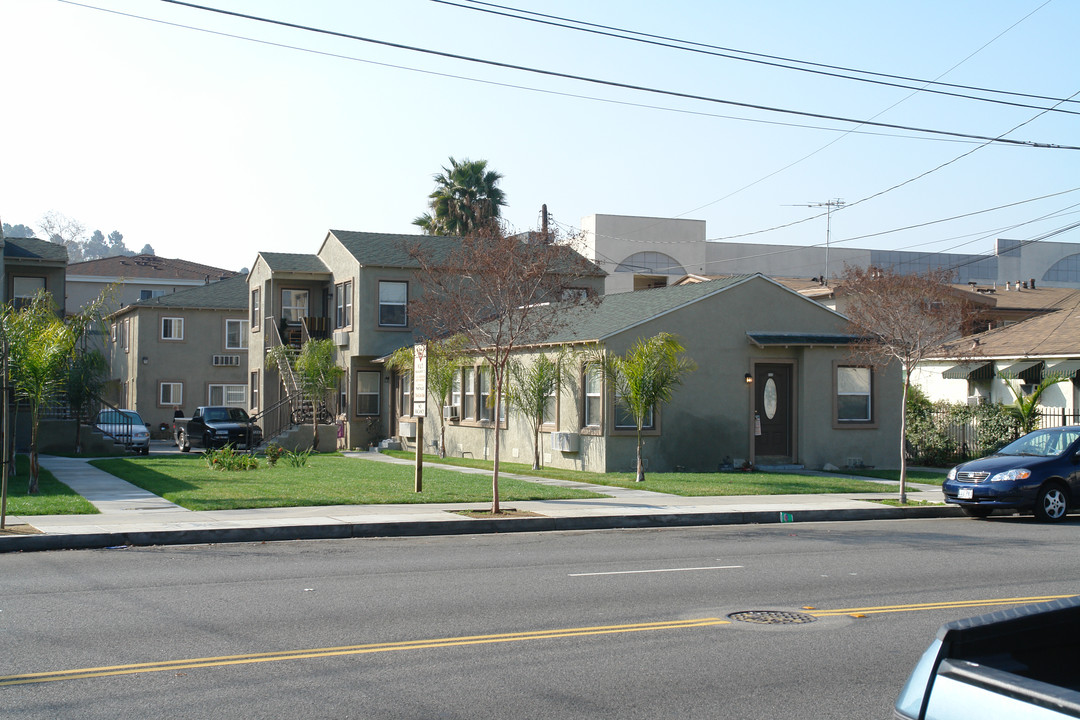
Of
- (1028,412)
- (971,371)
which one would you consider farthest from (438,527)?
(971,371)

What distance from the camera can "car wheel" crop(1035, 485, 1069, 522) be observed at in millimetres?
16875

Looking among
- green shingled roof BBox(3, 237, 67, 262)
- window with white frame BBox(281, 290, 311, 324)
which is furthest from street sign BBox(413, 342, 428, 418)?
green shingled roof BBox(3, 237, 67, 262)

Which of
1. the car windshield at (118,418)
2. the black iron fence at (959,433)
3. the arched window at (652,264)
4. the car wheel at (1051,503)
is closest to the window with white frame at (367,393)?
the car windshield at (118,418)

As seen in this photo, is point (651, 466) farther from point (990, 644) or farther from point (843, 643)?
point (990, 644)

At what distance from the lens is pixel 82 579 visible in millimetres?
10648

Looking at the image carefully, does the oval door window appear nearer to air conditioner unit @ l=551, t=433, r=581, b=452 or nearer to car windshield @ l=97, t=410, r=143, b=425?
air conditioner unit @ l=551, t=433, r=581, b=452

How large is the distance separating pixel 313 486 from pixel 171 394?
32.2m

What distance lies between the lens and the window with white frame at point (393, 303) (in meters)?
35.2

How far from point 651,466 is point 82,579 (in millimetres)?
15955

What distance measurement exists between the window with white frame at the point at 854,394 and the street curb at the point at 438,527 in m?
8.32

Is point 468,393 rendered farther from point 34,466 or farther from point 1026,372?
point 1026,372

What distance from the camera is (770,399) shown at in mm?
26203

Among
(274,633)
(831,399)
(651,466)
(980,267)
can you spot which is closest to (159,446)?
(651,466)

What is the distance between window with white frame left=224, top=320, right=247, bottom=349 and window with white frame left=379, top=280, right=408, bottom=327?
17.0 m
